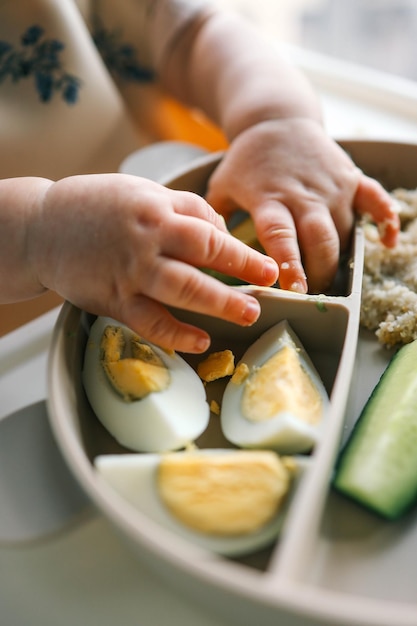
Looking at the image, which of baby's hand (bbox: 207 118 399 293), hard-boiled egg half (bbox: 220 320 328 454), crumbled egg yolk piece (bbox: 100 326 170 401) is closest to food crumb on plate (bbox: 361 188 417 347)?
baby's hand (bbox: 207 118 399 293)

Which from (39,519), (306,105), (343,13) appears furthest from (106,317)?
(343,13)

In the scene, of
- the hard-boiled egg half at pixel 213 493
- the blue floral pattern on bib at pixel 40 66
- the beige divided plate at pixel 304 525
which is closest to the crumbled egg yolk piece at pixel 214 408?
the beige divided plate at pixel 304 525

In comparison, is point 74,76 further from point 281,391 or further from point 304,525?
point 304,525

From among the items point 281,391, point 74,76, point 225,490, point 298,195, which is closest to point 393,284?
point 298,195

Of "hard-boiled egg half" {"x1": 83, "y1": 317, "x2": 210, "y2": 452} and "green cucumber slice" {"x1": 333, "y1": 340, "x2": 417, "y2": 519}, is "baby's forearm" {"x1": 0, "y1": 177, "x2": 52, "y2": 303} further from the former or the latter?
"green cucumber slice" {"x1": 333, "y1": 340, "x2": 417, "y2": 519}

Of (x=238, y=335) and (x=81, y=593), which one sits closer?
(x=81, y=593)

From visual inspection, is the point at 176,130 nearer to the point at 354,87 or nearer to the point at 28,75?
the point at 28,75

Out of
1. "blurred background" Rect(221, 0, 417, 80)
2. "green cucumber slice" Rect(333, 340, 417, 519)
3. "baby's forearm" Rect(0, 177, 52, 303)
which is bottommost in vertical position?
"blurred background" Rect(221, 0, 417, 80)
